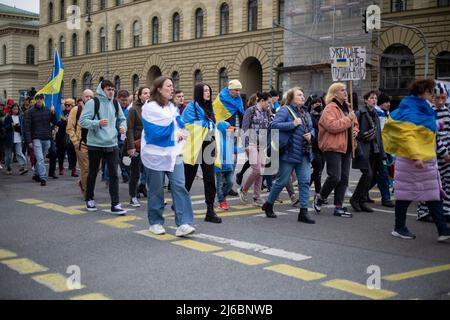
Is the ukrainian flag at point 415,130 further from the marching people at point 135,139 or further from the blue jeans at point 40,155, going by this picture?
the blue jeans at point 40,155

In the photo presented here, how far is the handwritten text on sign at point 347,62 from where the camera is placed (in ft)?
49.1

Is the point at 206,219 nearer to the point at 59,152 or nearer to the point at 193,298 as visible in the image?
the point at 193,298

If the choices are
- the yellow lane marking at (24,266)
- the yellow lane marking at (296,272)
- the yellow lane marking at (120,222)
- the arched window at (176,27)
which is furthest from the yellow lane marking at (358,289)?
the arched window at (176,27)

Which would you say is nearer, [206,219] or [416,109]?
[416,109]

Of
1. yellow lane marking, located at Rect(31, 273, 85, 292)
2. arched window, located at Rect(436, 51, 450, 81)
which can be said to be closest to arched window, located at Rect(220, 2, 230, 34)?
arched window, located at Rect(436, 51, 450, 81)

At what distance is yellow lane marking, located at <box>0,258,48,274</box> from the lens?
228 inches

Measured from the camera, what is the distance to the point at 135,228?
8.07 m

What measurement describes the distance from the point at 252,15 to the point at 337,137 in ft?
106

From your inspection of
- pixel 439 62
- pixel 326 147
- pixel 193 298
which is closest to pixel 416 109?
pixel 326 147

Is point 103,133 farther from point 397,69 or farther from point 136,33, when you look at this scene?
point 136,33

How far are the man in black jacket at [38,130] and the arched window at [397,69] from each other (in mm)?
19915

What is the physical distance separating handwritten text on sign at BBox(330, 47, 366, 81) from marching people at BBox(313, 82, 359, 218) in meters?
5.88

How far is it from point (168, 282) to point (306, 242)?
235 centimetres

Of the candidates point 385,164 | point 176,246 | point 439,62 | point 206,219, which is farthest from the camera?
point 439,62
